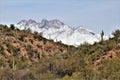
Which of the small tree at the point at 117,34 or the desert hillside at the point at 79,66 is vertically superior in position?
the small tree at the point at 117,34

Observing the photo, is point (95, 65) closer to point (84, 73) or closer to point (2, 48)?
point (84, 73)

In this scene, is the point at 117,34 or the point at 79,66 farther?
the point at 117,34

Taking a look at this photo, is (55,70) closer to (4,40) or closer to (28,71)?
(28,71)

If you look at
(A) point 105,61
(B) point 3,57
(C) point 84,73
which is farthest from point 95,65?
(B) point 3,57

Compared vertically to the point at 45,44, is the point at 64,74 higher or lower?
lower

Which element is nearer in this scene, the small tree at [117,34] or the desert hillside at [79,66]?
the desert hillside at [79,66]

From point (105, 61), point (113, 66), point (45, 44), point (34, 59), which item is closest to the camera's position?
point (113, 66)

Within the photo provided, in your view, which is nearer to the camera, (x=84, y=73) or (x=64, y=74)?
(x=84, y=73)

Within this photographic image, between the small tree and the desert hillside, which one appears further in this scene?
the small tree

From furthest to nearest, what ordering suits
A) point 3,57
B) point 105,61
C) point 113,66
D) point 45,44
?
point 45,44, point 3,57, point 105,61, point 113,66

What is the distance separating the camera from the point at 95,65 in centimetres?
5450

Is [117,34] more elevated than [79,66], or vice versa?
[117,34]

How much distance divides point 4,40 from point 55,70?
28.5m

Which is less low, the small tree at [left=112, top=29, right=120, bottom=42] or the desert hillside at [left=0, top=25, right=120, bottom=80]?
the small tree at [left=112, top=29, right=120, bottom=42]
